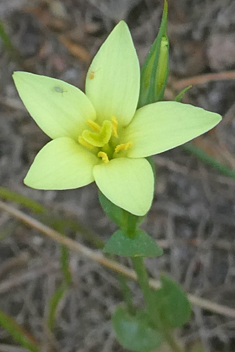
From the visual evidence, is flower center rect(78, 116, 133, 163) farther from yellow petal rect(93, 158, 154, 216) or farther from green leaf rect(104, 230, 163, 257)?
green leaf rect(104, 230, 163, 257)

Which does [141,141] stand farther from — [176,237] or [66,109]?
[176,237]

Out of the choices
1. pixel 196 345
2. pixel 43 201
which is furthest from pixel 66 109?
pixel 196 345

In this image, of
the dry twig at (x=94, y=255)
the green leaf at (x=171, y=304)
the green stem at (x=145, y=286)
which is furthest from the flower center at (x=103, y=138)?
the dry twig at (x=94, y=255)

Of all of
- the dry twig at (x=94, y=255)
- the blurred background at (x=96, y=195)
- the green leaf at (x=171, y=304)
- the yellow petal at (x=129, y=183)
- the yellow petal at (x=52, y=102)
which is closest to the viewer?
the yellow petal at (x=129, y=183)

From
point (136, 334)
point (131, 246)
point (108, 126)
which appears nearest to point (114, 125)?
point (108, 126)

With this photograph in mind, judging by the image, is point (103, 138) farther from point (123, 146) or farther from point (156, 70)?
point (156, 70)

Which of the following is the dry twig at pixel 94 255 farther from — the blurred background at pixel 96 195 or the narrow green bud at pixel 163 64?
the narrow green bud at pixel 163 64
